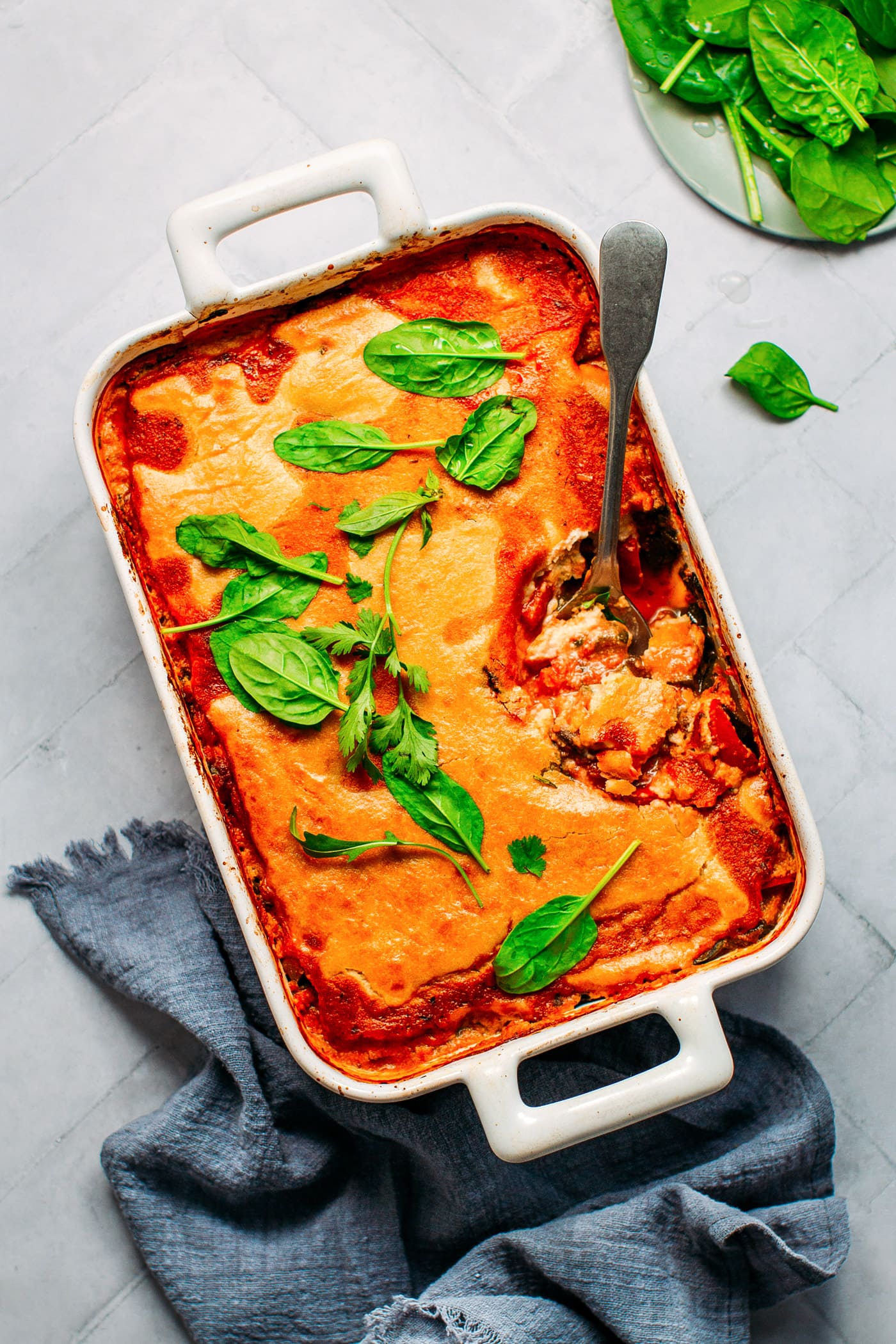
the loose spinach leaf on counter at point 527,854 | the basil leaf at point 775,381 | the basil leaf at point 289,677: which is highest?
the basil leaf at point 289,677

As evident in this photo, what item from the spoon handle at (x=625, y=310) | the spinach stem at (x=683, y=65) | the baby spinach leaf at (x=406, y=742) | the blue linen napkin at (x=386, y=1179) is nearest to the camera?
the spoon handle at (x=625, y=310)

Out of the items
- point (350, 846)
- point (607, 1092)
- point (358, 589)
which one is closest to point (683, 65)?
point (358, 589)

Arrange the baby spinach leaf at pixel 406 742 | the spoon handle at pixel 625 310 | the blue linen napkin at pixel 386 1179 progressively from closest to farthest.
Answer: the spoon handle at pixel 625 310 < the baby spinach leaf at pixel 406 742 < the blue linen napkin at pixel 386 1179

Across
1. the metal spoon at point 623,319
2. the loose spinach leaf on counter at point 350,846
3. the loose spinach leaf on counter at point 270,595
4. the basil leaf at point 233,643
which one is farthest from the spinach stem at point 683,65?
the loose spinach leaf on counter at point 350,846

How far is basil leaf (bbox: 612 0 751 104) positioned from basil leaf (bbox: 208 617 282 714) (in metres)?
1.36

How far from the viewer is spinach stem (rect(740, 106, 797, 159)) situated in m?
2.08

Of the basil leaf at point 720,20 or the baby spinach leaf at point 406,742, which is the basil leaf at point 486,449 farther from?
the basil leaf at point 720,20

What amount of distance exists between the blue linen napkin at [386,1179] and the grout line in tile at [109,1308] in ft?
0.28

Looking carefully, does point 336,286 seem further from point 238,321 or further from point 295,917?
point 295,917

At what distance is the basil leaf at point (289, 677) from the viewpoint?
1726 millimetres

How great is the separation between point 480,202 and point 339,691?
1.10m

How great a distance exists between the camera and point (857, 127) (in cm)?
202

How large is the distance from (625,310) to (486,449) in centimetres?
32

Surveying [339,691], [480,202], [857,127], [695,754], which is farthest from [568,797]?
[857,127]
